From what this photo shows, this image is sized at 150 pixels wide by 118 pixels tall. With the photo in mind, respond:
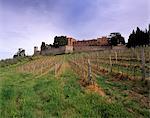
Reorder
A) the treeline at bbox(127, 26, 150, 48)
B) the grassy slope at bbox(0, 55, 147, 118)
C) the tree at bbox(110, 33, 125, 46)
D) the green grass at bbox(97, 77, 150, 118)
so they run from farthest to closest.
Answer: the tree at bbox(110, 33, 125, 46) < the treeline at bbox(127, 26, 150, 48) < the grassy slope at bbox(0, 55, 147, 118) < the green grass at bbox(97, 77, 150, 118)

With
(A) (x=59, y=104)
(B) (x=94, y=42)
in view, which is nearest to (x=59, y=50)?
(B) (x=94, y=42)

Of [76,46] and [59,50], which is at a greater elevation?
[76,46]

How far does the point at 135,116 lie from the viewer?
→ 11523 millimetres

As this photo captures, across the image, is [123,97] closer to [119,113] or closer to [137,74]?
[119,113]

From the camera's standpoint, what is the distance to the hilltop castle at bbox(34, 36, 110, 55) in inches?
4489

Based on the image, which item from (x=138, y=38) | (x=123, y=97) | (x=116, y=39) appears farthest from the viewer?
(x=116, y=39)

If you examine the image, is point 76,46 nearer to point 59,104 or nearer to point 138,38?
point 138,38

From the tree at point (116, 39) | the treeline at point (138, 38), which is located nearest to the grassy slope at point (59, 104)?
the treeline at point (138, 38)

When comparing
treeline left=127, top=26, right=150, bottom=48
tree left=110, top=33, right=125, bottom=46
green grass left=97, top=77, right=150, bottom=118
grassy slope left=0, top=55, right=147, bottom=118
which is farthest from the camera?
tree left=110, top=33, right=125, bottom=46

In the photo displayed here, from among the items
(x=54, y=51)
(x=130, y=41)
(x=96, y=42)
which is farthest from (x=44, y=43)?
(x=130, y=41)

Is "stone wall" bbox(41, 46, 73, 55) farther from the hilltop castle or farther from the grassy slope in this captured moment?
the grassy slope

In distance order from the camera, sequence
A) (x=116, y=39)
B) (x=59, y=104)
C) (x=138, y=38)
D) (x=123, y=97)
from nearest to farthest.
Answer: (x=59, y=104), (x=123, y=97), (x=138, y=38), (x=116, y=39)

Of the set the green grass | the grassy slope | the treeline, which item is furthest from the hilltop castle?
the grassy slope

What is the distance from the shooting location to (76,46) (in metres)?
122
